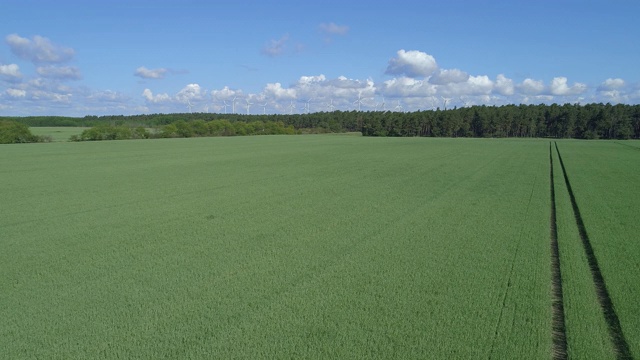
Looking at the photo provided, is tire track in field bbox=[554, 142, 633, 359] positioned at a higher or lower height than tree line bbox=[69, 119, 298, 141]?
lower

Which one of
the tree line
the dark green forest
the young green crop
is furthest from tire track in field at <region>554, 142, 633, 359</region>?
the dark green forest

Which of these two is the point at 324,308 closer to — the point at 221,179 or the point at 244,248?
the point at 244,248

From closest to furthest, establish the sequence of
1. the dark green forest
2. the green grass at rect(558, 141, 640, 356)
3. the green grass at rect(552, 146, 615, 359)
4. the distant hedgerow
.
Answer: the green grass at rect(552, 146, 615, 359) → the green grass at rect(558, 141, 640, 356) → the distant hedgerow → the dark green forest

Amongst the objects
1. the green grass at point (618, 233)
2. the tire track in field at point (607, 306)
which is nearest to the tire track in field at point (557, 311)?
the tire track in field at point (607, 306)

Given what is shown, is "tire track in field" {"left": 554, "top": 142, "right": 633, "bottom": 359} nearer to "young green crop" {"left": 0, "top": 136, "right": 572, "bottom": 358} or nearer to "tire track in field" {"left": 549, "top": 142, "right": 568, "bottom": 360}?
"tire track in field" {"left": 549, "top": 142, "right": 568, "bottom": 360}

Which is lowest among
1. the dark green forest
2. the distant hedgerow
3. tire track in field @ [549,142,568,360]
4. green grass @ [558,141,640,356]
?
tire track in field @ [549,142,568,360]

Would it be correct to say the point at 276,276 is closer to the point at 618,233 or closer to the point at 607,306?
the point at 607,306

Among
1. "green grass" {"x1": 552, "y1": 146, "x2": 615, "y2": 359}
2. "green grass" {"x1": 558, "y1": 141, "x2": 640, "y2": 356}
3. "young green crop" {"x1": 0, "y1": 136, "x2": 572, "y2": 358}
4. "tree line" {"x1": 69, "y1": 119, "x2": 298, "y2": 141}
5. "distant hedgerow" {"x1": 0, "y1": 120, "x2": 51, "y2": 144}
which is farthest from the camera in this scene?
"tree line" {"x1": 69, "y1": 119, "x2": 298, "y2": 141}

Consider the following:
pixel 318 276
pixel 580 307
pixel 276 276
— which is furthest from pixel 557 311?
pixel 276 276
